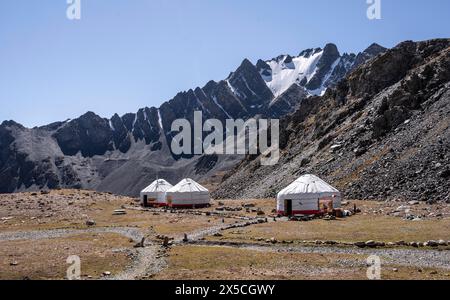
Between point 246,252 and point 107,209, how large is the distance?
43.7 m

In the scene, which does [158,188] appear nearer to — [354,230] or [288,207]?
[288,207]

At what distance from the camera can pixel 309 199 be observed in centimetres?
4631

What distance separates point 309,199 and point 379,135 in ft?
105

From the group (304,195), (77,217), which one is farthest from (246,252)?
(77,217)

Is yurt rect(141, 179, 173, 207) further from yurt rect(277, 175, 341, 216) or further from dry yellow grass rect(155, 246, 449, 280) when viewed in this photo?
dry yellow grass rect(155, 246, 449, 280)

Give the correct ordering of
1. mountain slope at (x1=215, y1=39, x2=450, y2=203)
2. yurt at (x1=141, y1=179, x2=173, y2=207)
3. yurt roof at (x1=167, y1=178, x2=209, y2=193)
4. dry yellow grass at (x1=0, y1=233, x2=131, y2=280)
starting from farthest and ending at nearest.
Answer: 1. yurt at (x1=141, y1=179, x2=173, y2=207)
2. yurt roof at (x1=167, y1=178, x2=209, y2=193)
3. mountain slope at (x1=215, y1=39, x2=450, y2=203)
4. dry yellow grass at (x1=0, y1=233, x2=131, y2=280)

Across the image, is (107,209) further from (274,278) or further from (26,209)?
(274,278)

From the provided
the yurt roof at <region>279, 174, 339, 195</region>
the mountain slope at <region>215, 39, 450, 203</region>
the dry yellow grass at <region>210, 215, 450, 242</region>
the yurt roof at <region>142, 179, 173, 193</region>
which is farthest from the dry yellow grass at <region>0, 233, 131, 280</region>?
the yurt roof at <region>142, 179, 173, 193</region>

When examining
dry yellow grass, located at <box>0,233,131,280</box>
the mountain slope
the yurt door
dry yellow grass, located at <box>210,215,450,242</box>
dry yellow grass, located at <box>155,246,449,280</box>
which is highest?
the mountain slope

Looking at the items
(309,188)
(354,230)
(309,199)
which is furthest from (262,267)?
(309,188)

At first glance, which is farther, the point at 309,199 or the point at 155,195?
the point at 155,195

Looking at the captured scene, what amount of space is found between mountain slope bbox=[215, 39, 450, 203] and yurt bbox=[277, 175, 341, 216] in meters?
8.86

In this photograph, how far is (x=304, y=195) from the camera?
152 ft

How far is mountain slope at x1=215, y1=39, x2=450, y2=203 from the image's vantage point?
52.9m
